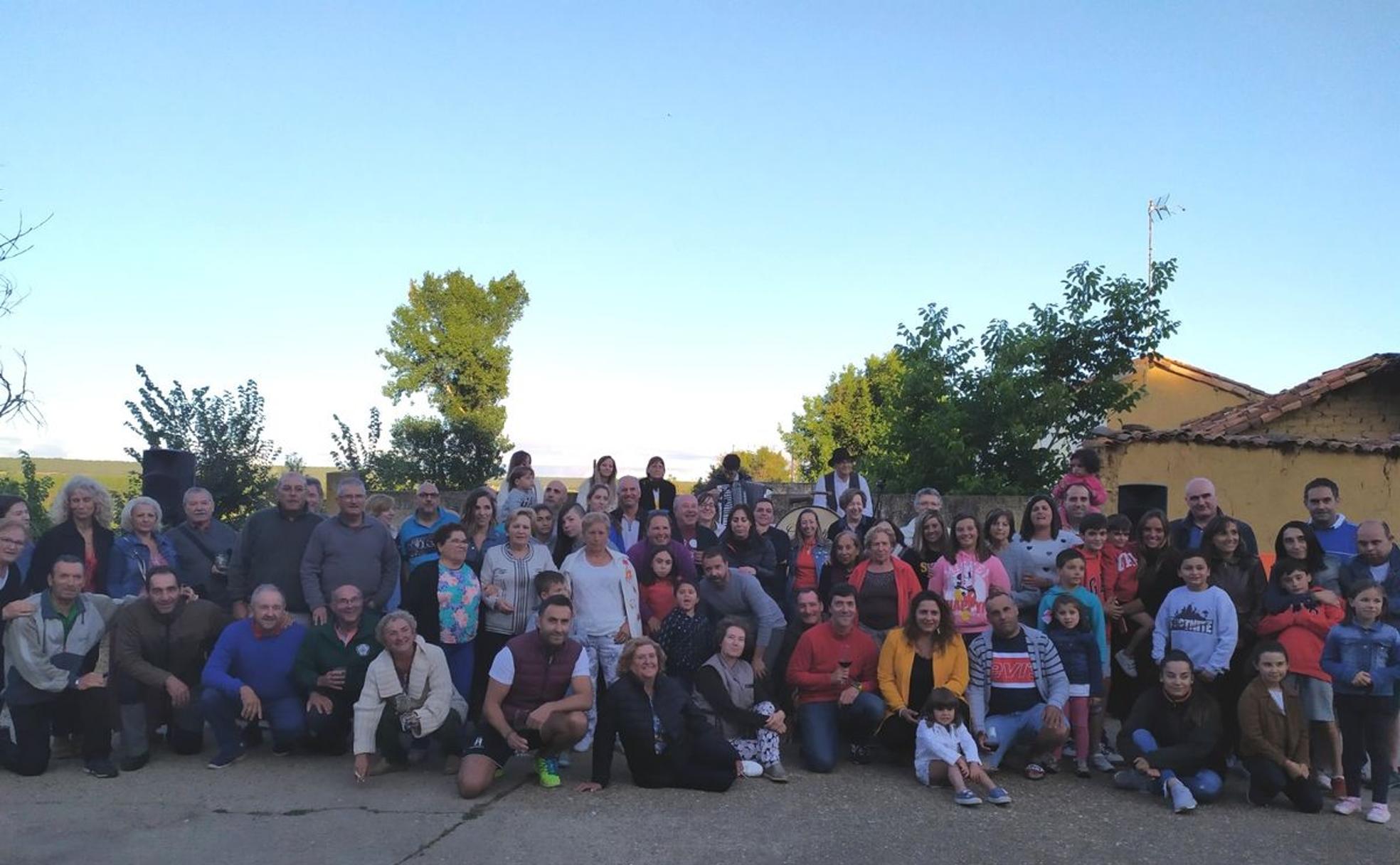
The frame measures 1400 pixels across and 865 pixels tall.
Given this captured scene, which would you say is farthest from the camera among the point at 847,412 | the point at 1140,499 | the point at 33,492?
the point at 847,412

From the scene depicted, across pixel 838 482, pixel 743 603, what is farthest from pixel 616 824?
pixel 838 482

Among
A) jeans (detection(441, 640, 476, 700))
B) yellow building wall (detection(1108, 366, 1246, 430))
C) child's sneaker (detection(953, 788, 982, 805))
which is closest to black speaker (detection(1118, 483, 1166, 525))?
child's sneaker (detection(953, 788, 982, 805))

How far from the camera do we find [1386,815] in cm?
588

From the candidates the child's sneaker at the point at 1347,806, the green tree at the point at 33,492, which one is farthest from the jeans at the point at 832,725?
the green tree at the point at 33,492

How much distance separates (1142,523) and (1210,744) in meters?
1.80

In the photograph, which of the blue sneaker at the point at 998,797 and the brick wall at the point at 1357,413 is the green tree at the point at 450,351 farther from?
the blue sneaker at the point at 998,797

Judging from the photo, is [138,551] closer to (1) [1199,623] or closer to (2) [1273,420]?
(1) [1199,623]

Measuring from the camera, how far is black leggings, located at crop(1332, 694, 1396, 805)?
19.9 feet

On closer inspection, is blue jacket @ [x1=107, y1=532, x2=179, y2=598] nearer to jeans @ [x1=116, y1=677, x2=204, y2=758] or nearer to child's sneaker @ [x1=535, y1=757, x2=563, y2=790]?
jeans @ [x1=116, y1=677, x2=204, y2=758]

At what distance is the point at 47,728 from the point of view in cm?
675

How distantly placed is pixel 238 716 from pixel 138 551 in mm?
1510

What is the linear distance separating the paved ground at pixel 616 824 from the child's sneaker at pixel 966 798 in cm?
7

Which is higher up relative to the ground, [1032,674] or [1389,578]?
[1389,578]

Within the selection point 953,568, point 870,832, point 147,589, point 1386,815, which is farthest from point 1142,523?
point 147,589
